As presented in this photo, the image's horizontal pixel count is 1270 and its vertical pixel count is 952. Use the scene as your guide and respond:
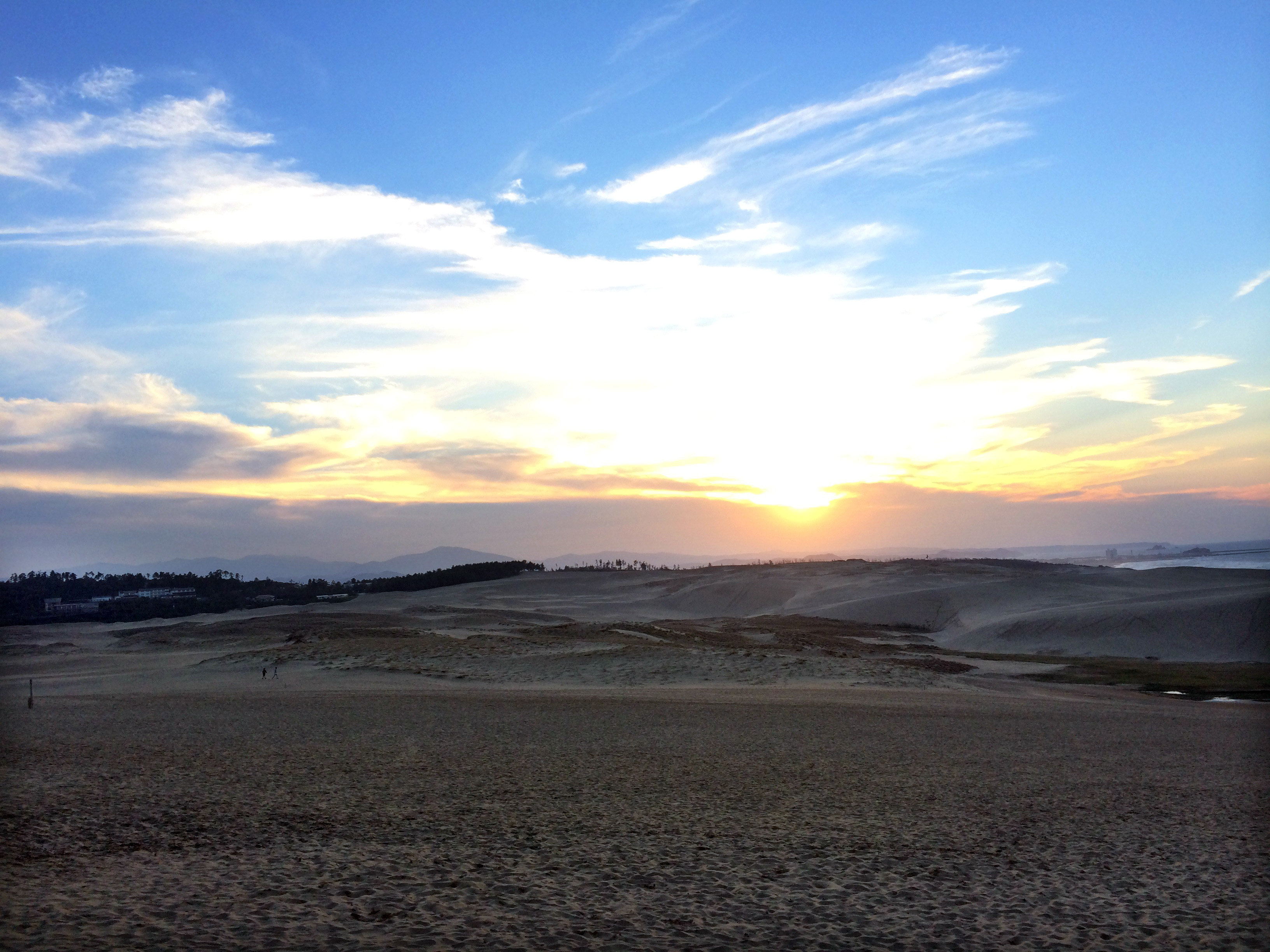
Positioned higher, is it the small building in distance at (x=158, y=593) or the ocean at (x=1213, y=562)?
the small building in distance at (x=158, y=593)

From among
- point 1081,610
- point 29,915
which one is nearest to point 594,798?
point 29,915

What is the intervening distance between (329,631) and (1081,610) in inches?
1208

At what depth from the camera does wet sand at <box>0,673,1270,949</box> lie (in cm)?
617

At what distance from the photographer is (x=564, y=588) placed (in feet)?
226

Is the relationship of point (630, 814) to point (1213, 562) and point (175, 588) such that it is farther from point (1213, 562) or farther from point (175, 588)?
point (1213, 562)

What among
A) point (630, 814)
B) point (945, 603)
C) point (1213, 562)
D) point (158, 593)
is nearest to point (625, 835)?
point (630, 814)

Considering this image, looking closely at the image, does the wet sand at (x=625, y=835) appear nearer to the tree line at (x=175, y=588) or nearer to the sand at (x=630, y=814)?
the sand at (x=630, y=814)

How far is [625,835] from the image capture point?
846cm

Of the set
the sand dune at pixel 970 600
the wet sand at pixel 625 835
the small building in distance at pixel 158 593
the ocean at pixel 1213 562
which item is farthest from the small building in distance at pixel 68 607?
the ocean at pixel 1213 562

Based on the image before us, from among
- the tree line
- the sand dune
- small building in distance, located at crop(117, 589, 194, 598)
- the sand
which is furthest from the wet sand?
small building in distance, located at crop(117, 589, 194, 598)

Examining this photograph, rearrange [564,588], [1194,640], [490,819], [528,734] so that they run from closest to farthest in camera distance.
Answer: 1. [490,819]
2. [528,734]
3. [1194,640]
4. [564,588]

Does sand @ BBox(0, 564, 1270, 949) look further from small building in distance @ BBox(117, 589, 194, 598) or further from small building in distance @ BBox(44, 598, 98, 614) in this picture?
small building in distance @ BBox(117, 589, 194, 598)

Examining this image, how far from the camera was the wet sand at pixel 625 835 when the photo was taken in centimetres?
617

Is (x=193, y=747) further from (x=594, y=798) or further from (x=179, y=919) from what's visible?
(x=179, y=919)
